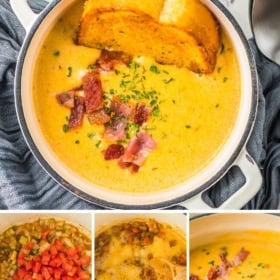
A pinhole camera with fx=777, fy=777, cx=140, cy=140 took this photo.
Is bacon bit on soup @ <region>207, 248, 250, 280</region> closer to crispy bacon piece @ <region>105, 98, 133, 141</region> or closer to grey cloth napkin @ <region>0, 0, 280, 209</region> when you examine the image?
grey cloth napkin @ <region>0, 0, 280, 209</region>

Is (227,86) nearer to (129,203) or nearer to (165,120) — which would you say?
(165,120)

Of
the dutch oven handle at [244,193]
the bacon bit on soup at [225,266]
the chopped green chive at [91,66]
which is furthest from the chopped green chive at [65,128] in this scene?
the bacon bit on soup at [225,266]

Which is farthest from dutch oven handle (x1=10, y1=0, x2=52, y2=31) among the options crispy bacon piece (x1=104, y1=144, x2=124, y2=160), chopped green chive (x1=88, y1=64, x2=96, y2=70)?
crispy bacon piece (x1=104, y1=144, x2=124, y2=160)

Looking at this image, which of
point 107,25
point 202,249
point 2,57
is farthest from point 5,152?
point 202,249

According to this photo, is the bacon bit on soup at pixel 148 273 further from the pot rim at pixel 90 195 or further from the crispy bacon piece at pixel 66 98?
the crispy bacon piece at pixel 66 98

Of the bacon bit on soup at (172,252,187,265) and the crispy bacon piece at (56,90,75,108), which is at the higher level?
the crispy bacon piece at (56,90,75,108)

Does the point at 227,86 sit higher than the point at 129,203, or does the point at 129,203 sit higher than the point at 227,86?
the point at 227,86
